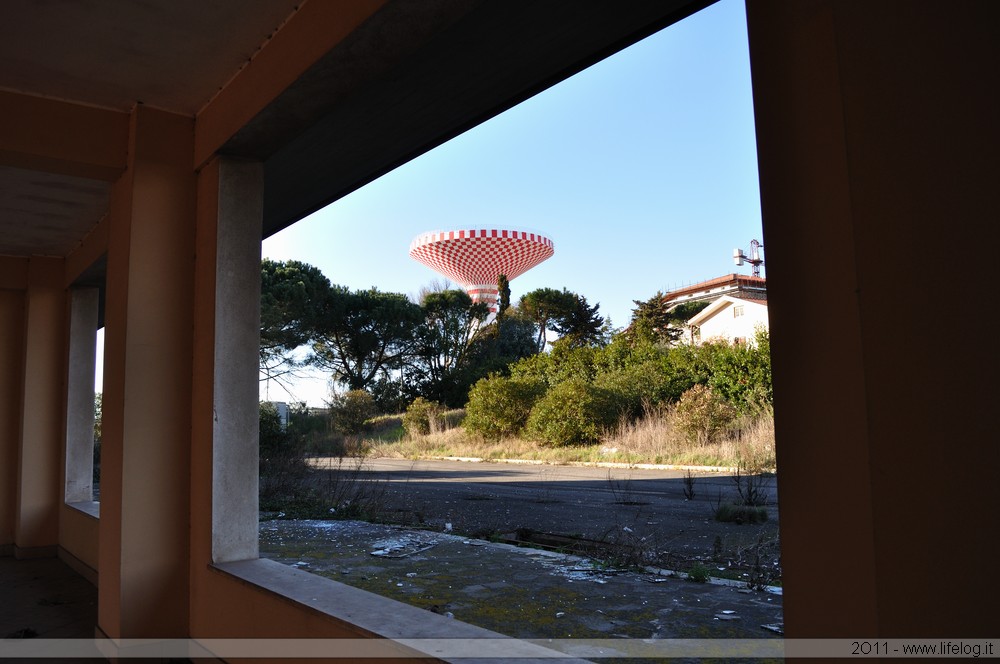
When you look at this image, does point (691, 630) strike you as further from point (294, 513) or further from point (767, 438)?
point (767, 438)

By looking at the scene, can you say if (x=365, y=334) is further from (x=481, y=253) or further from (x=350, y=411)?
(x=481, y=253)

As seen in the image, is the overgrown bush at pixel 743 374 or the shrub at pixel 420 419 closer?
the overgrown bush at pixel 743 374

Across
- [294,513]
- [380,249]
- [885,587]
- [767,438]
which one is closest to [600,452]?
[767,438]

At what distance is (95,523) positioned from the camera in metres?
5.10

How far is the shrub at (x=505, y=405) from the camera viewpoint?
16.6 meters

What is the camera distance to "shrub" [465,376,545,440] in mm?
16562

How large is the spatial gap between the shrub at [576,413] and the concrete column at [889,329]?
12939 mm

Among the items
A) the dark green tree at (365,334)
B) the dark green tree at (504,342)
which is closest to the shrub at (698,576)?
the dark green tree at (504,342)

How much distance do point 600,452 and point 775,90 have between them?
1199cm

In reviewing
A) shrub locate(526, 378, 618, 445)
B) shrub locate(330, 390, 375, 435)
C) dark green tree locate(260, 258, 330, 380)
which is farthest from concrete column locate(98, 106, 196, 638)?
shrub locate(330, 390, 375, 435)

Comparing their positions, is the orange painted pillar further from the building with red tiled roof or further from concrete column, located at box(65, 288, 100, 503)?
the building with red tiled roof

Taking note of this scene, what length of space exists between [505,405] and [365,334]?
34.2 feet

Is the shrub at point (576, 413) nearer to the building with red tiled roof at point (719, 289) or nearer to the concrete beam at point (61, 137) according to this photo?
the concrete beam at point (61, 137)

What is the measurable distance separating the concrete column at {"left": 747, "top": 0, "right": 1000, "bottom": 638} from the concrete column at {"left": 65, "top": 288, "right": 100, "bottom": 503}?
21.2 ft
